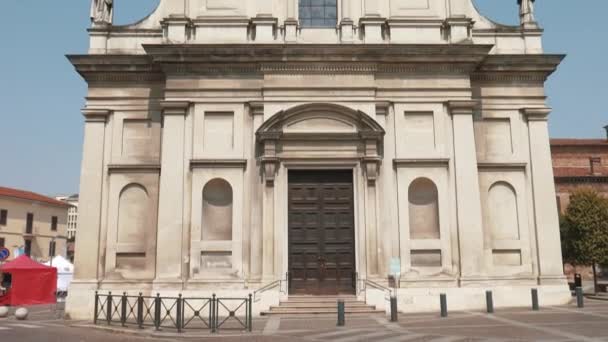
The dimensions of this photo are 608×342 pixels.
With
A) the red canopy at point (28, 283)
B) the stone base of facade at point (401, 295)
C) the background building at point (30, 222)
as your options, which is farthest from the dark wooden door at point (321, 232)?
the background building at point (30, 222)

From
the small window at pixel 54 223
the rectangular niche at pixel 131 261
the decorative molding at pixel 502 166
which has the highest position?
the small window at pixel 54 223

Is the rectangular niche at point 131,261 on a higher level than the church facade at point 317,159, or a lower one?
lower

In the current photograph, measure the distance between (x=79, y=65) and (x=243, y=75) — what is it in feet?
19.9

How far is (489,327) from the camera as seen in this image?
547 inches

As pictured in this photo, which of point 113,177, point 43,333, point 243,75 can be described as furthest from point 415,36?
point 43,333

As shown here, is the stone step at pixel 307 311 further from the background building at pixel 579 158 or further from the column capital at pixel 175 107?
the background building at pixel 579 158

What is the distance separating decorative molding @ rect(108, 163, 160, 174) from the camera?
19.9 m

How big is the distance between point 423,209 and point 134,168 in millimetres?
10588

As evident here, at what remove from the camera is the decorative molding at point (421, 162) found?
19508mm

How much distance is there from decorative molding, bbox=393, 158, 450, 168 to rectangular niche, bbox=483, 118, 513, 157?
2.05m

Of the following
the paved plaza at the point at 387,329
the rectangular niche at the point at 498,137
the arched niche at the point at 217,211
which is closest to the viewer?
the paved plaza at the point at 387,329

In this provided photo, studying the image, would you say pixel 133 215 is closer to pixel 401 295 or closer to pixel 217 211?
pixel 217 211

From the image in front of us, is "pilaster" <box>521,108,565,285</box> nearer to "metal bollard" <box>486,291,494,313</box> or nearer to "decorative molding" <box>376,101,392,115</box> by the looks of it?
"metal bollard" <box>486,291,494,313</box>

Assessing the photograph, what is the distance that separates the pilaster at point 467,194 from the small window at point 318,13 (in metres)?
5.74
